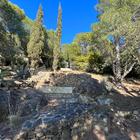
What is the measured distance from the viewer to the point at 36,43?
30.8 meters

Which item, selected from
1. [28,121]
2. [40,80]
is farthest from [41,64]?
[28,121]

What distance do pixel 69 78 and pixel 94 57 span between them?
12.2 metres

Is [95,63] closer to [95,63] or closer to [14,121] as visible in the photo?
[95,63]

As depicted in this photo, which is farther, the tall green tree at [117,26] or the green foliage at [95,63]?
the green foliage at [95,63]

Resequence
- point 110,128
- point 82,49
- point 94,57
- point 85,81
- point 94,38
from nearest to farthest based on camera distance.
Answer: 1. point 110,128
2. point 85,81
3. point 94,38
4. point 94,57
5. point 82,49

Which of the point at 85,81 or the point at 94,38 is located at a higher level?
the point at 94,38

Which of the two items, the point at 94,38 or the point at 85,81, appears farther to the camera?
the point at 94,38

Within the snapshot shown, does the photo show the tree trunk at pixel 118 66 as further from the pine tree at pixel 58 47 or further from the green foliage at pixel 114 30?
the pine tree at pixel 58 47

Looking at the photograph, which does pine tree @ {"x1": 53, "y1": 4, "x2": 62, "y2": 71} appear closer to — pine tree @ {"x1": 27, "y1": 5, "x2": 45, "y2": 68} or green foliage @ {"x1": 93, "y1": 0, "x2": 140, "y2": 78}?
pine tree @ {"x1": 27, "y1": 5, "x2": 45, "y2": 68}

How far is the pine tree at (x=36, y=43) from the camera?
100 ft

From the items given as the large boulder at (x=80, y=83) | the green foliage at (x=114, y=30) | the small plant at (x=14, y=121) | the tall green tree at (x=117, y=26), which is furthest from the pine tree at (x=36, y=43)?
the small plant at (x=14, y=121)

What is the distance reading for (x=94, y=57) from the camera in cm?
3166

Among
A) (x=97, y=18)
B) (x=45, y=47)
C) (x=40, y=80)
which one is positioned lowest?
(x=40, y=80)

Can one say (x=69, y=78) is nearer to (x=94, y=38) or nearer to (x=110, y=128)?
(x=94, y=38)
